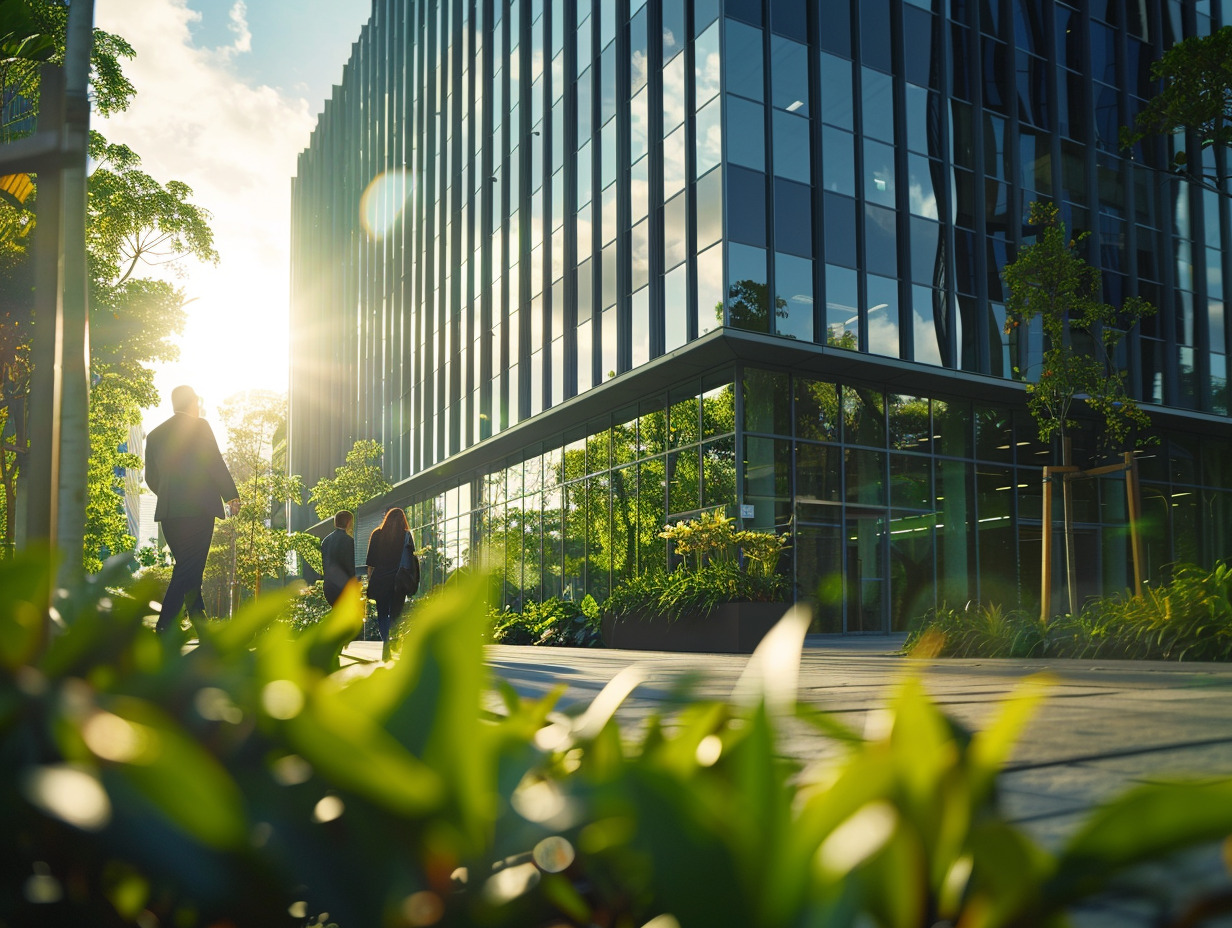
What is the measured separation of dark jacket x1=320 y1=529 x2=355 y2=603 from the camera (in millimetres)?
11492

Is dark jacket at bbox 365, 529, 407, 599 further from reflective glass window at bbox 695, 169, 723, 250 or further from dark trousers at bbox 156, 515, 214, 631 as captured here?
reflective glass window at bbox 695, 169, 723, 250

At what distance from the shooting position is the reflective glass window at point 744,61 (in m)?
18.3

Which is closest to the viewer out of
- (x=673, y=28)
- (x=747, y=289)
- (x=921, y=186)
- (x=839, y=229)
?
(x=747, y=289)

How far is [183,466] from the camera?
7.03m

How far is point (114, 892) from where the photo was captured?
1.49 feet

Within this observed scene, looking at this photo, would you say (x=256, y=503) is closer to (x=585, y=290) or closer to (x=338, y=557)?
(x=585, y=290)

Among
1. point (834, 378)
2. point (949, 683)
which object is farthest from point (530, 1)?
point (949, 683)

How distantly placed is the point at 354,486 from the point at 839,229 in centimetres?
2401

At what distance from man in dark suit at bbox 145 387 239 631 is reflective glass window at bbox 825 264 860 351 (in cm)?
1411

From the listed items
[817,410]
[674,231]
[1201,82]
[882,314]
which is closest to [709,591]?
[817,410]

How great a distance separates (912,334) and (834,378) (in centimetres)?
189

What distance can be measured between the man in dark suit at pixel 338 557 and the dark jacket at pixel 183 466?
4118 millimetres

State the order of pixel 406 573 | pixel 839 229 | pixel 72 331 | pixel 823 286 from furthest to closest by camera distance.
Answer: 1. pixel 839 229
2. pixel 823 286
3. pixel 406 573
4. pixel 72 331

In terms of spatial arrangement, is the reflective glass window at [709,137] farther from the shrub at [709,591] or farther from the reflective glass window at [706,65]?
the shrub at [709,591]
